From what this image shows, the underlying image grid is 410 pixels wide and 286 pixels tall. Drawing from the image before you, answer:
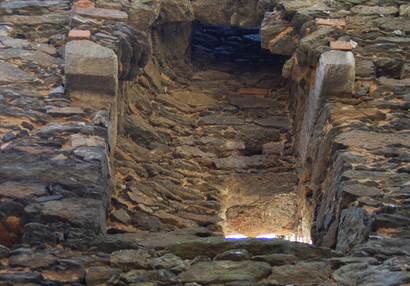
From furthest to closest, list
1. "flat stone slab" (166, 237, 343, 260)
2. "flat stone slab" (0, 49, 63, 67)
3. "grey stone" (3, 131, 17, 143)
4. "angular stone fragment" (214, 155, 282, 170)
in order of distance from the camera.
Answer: "angular stone fragment" (214, 155, 282, 170) → "flat stone slab" (0, 49, 63, 67) → "grey stone" (3, 131, 17, 143) → "flat stone slab" (166, 237, 343, 260)

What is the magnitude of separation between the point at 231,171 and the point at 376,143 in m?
1.67

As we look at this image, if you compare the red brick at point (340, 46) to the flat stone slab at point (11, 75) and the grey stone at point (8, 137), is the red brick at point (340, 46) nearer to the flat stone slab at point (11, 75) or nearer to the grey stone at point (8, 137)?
the flat stone slab at point (11, 75)

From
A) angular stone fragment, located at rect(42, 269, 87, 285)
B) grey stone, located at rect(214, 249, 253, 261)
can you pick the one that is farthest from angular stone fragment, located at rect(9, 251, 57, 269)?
grey stone, located at rect(214, 249, 253, 261)

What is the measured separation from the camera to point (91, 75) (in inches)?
160

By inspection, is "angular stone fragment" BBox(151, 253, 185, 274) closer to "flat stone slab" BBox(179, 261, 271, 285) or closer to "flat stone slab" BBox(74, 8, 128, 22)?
"flat stone slab" BBox(179, 261, 271, 285)

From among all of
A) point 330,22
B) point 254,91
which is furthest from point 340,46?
point 254,91

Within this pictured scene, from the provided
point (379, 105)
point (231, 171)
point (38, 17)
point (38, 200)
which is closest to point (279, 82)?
point (231, 171)

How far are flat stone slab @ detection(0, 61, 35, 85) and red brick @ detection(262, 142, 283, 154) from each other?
2362 mm

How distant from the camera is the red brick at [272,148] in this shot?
5301 mm

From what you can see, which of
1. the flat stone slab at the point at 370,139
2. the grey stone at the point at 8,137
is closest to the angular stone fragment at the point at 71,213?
the grey stone at the point at 8,137

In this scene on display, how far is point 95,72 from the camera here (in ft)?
13.4

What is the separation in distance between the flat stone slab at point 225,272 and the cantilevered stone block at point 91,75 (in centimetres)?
209

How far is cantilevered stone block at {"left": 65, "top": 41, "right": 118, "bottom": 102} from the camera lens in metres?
4.07

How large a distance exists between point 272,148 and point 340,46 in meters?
1.29
